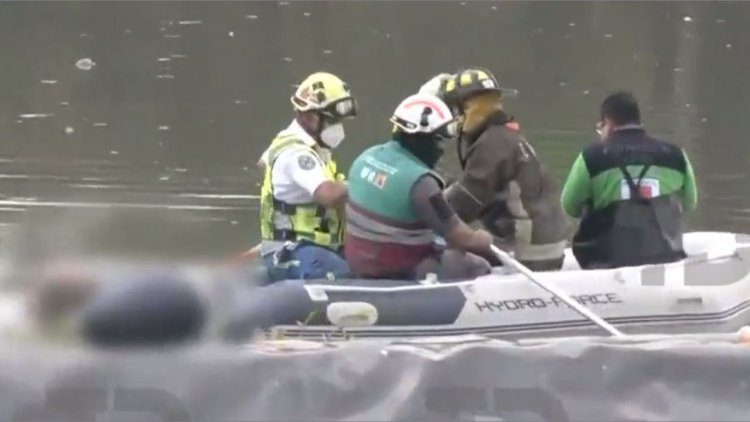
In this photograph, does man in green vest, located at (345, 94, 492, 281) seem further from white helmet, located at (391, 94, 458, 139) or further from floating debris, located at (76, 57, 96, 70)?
floating debris, located at (76, 57, 96, 70)

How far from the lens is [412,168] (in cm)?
816

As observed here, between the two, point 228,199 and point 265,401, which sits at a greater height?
point 265,401

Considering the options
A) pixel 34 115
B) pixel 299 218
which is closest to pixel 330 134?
pixel 299 218

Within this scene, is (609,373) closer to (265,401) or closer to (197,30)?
(265,401)

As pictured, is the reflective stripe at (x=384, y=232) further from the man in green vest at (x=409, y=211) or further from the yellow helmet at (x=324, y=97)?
the yellow helmet at (x=324, y=97)

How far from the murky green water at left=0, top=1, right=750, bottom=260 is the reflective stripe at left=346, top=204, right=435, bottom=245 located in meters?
0.74

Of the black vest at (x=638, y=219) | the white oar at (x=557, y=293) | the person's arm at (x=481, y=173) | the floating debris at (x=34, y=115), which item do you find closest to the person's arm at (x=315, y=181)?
the person's arm at (x=481, y=173)

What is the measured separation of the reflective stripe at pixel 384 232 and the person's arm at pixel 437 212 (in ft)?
0.58

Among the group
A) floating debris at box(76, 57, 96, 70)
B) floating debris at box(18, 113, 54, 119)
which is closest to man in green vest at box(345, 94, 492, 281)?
floating debris at box(18, 113, 54, 119)

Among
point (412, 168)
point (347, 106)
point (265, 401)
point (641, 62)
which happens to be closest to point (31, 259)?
point (265, 401)

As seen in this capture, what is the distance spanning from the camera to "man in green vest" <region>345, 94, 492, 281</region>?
8.13m

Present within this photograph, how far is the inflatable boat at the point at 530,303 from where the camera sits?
8086 millimetres

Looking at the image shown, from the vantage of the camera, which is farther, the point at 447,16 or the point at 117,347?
the point at 447,16

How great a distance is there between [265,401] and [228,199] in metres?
10.2
